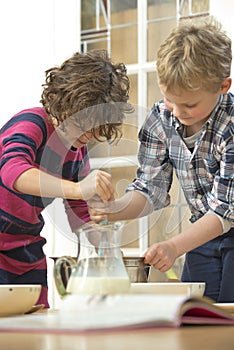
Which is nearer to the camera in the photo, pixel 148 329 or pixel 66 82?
pixel 148 329

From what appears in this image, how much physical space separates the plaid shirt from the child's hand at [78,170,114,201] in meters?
0.41

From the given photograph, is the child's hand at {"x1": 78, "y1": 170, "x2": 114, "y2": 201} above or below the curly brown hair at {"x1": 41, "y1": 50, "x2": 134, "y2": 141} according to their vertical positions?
below

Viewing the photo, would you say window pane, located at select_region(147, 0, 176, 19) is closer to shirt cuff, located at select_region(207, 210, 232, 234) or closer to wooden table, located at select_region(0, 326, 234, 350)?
shirt cuff, located at select_region(207, 210, 232, 234)

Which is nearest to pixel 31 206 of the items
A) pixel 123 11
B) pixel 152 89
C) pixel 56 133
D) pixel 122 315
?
pixel 56 133

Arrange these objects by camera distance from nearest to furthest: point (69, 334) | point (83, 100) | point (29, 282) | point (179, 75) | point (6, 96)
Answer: point (69, 334) → point (179, 75) → point (83, 100) → point (29, 282) → point (6, 96)

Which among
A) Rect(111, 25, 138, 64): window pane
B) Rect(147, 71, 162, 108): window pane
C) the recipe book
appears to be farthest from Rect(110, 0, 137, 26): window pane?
the recipe book

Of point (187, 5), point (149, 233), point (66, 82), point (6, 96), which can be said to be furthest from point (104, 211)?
point (6, 96)

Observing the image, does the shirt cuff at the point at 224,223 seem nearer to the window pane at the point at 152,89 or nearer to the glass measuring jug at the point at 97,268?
the glass measuring jug at the point at 97,268

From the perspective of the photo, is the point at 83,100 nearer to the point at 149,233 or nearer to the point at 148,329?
the point at 148,329

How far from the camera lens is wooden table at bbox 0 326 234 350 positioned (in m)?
0.65

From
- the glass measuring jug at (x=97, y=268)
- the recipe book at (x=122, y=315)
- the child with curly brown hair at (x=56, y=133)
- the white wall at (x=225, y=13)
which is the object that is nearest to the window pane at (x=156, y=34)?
the white wall at (x=225, y=13)

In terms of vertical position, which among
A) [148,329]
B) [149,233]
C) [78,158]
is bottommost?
[149,233]

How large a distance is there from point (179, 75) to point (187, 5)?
1642 mm

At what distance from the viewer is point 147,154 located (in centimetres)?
193
